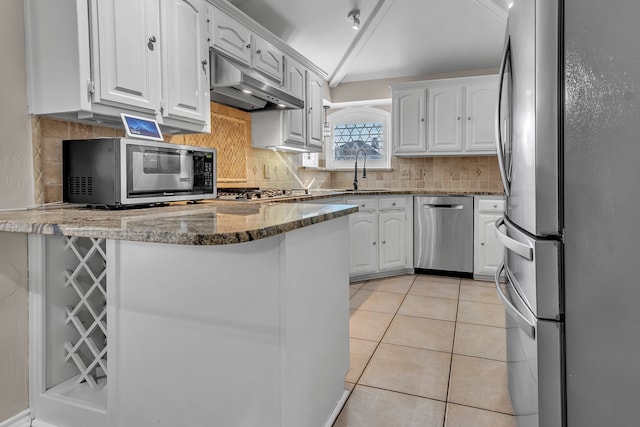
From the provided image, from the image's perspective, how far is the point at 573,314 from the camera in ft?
3.12

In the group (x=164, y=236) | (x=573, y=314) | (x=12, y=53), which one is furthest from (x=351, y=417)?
(x=12, y=53)

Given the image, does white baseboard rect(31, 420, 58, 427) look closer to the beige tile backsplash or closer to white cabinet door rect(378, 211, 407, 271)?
the beige tile backsplash

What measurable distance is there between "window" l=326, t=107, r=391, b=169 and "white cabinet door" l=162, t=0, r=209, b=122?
3.00 metres

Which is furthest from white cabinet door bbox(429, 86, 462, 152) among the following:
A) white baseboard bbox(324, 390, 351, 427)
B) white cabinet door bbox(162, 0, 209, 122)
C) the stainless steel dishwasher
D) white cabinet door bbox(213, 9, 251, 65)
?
white baseboard bbox(324, 390, 351, 427)

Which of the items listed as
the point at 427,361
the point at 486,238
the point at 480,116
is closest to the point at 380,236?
the point at 486,238

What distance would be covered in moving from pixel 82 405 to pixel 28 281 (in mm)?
568

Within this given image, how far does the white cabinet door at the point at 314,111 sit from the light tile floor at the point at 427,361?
→ 162 cm

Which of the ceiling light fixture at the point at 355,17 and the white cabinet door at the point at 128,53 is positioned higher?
the ceiling light fixture at the point at 355,17

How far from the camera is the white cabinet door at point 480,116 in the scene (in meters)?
4.10

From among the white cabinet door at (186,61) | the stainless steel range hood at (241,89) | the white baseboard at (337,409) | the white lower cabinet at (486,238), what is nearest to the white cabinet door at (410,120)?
the white lower cabinet at (486,238)

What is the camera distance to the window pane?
5.11 metres

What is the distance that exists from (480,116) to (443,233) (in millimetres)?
1324

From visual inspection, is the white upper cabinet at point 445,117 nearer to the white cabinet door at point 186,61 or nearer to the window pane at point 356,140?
the window pane at point 356,140

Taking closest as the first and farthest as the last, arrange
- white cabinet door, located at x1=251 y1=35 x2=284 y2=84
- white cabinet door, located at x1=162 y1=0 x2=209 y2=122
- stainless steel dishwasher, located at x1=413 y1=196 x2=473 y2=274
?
1. white cabinet door, located at x1=162 y1=0 x2=209 y2=122
2. white cabinet door, located at x1=251 y1=35 x2=284 y2=84
3. stainless steel dishwasher, located at x1=413 y1=196 x2=473 y2=274
